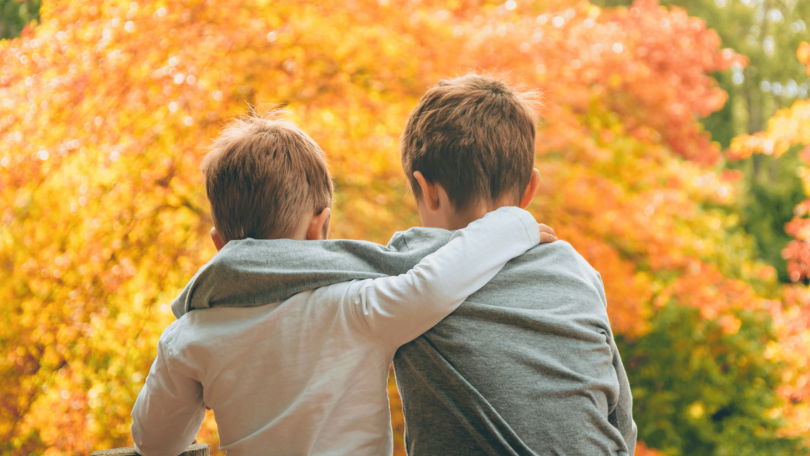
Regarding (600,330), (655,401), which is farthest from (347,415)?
(655,401)

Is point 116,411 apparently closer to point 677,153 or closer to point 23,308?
point 23,308

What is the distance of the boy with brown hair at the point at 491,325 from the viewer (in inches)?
39.9

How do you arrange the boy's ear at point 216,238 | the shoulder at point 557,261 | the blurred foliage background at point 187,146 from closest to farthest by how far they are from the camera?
1. the shoulder at point 557,261
2. the boy's ear at point 216,238
3. the blurred foliage background at point 187,146

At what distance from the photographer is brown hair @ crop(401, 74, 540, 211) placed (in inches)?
45.8

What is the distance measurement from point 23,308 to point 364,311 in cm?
223

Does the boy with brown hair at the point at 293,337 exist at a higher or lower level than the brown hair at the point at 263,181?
lower

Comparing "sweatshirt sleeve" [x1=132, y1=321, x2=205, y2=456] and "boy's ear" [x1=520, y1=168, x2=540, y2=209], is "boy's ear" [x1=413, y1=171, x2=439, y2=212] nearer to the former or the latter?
"boy's ear" [x1=520, y1=168, x2=540, y2=209]

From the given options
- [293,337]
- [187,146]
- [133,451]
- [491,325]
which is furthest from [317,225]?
[187,146]

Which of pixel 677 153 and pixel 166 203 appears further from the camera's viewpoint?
pixel 677 153

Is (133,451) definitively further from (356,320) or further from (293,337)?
(356,320)

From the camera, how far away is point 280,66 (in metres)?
2.93

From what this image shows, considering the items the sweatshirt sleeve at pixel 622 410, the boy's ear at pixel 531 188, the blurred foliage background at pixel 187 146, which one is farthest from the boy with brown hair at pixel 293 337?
the blurred foliage background at pixel 187 146

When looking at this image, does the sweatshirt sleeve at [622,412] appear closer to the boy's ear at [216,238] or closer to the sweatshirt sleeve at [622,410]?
the sweatshirt sleeve at [622,410]

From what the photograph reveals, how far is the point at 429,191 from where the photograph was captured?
1.20 meters
